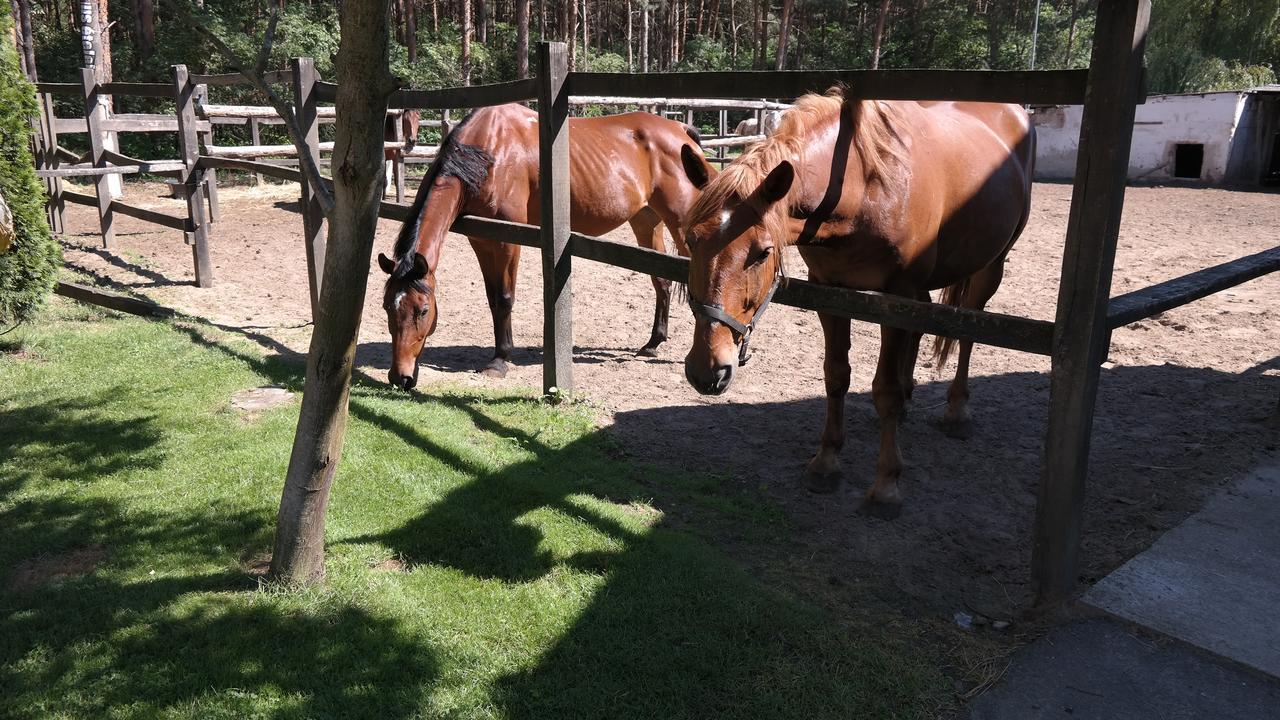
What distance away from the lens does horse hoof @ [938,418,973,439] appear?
4742 mm

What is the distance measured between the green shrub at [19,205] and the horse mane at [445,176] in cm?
Result: 279

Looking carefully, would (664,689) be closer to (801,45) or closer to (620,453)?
(620,453)

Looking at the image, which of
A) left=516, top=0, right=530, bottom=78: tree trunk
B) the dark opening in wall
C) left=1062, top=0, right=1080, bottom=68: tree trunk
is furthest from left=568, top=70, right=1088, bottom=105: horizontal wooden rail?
left=1062, top=0, right=1080, bottom=68: tree trunk

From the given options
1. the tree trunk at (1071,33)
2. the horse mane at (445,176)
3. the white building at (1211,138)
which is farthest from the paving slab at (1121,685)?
the tree trunk at (1071,33)

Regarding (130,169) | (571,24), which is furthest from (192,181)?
(571,24)

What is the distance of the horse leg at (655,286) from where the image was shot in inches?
257

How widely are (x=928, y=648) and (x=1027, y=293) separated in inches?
235

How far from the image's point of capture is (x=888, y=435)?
152 inches

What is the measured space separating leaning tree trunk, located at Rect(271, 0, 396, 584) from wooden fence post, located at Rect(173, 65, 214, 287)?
20.7 feet

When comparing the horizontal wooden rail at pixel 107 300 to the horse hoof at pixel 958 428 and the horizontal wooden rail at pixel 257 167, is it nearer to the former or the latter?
the horizontal wooden rail at pixel 257 167

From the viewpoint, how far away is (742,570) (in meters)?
3.17

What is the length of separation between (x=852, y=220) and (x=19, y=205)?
5904mm

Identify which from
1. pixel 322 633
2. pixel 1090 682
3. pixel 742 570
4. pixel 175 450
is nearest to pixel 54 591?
pixel 322 633

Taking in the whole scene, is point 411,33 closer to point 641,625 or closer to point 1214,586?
point 641,625
